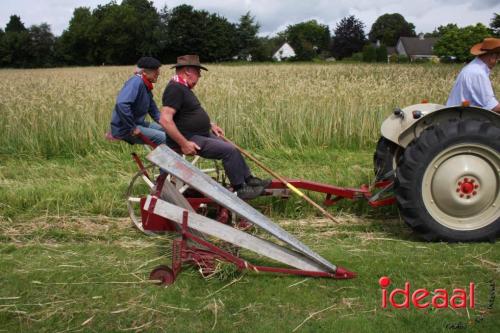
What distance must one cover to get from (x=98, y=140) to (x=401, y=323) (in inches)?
248

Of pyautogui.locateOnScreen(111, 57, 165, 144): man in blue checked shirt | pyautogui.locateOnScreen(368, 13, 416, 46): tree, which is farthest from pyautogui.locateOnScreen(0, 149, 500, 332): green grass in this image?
pyautogui.locateOnScreen(368, 13, 416, 46): tree

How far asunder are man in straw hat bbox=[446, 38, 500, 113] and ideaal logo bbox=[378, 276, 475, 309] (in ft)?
7.10

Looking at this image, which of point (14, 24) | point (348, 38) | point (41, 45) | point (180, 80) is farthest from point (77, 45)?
point (180, 80)

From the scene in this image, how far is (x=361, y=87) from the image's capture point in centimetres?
978

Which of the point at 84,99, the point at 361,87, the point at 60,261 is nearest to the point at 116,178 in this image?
the point at 60,261

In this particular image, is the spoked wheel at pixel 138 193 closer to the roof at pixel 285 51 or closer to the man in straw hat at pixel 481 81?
the man in straw hat at pixel 481 81

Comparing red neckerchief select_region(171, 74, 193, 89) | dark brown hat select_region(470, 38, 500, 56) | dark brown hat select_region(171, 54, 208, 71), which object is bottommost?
red neckerchief select_region(171, 74, 193, 89)

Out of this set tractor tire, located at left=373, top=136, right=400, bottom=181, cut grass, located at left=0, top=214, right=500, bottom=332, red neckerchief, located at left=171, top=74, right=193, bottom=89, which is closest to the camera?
cut grass, located at left=0, top=214, right=500, bottom=332

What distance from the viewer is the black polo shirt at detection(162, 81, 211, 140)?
4.36 m

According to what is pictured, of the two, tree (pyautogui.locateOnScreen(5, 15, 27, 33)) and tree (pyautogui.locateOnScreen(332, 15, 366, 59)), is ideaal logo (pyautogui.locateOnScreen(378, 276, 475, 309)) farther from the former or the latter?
tree (pyautogui.locateOnScreen(5, 15, 27, 33))

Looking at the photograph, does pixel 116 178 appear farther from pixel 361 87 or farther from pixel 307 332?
pixel 361 87

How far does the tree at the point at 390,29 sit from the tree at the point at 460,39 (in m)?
52.1

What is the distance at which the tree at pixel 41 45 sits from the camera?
229ft

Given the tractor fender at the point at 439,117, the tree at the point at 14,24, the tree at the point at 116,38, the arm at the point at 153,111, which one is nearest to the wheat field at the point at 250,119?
the arm at the point at 153,111
